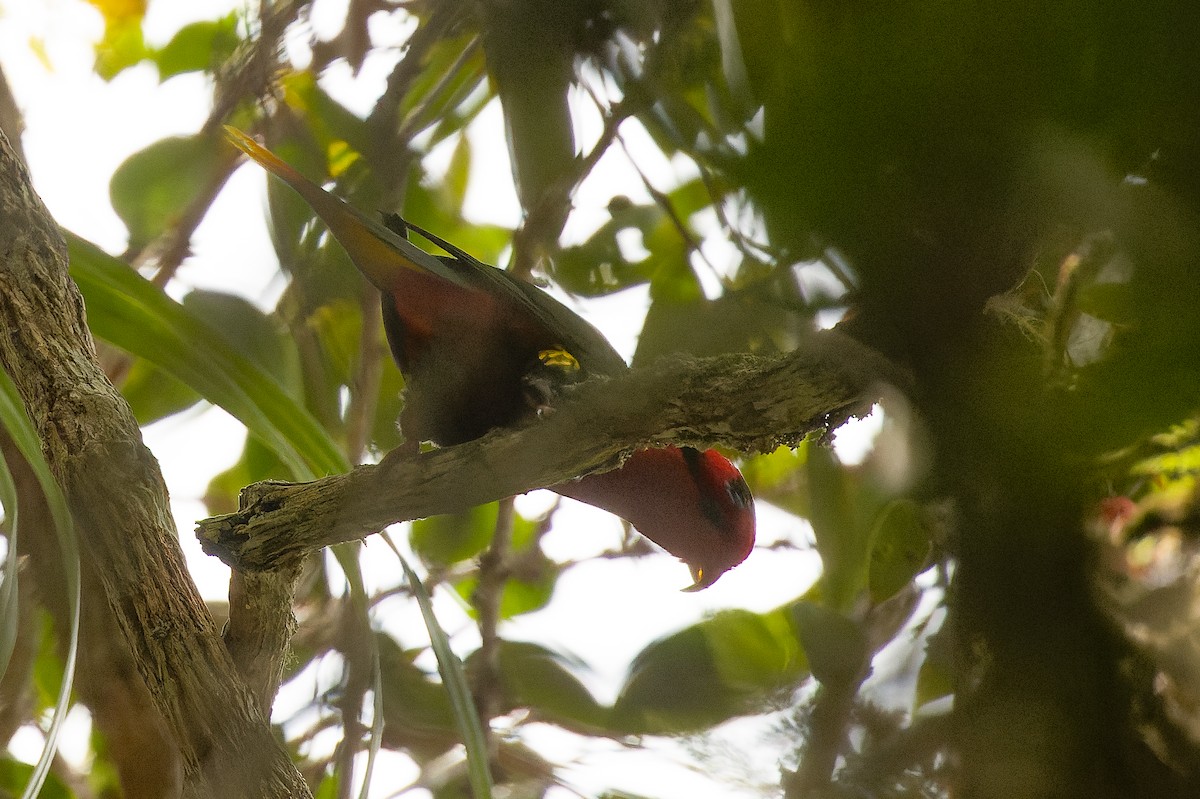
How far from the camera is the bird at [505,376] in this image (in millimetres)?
1775

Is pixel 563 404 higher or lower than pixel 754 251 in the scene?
higher

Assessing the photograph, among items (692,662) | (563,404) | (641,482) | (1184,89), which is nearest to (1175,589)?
(1184,89)

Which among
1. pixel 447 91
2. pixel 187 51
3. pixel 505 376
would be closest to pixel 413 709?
pixel 505 376

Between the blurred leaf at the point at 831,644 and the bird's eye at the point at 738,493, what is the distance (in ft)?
4.94

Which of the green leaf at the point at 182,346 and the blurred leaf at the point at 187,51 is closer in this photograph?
the green leaf at the point at 182,346

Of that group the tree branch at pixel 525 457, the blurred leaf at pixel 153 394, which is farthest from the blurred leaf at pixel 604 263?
the blurred leaf at pixel 153 394

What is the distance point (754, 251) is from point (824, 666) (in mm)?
209

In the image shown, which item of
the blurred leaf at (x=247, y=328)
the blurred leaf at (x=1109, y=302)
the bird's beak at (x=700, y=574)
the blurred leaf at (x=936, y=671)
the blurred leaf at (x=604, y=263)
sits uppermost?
the blurred leaf at (x=247, y=328)

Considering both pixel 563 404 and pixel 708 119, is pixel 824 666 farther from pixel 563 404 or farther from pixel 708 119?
pixel 563 404

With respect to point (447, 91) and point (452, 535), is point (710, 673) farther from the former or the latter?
point (452, 535)

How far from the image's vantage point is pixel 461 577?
257 cm

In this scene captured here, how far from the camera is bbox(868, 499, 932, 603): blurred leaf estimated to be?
378 mm

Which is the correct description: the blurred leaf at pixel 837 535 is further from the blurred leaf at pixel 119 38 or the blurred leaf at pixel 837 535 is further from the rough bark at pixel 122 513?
the blurred leaf at pixel 119 38

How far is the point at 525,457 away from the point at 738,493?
2.99 feet
